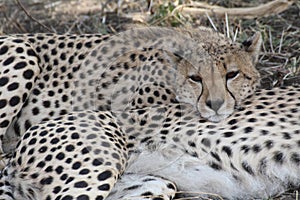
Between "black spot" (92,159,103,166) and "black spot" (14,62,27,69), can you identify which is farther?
"black spot" (14,62,27,69)

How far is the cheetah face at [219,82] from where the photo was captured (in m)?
3.50

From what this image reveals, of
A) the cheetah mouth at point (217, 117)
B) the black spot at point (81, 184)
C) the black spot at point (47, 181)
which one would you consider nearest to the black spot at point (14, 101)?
the black spot at point (47, 181)

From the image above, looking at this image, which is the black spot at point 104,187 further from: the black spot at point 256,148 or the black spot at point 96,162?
the black spot at point 256,148

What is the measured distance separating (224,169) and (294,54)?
1.61 meters

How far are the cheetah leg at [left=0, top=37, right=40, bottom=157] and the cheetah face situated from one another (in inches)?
33.6

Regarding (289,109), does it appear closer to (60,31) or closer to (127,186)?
(127,186)

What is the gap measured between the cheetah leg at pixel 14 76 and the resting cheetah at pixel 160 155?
0.43m

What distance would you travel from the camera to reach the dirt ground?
4.67 m

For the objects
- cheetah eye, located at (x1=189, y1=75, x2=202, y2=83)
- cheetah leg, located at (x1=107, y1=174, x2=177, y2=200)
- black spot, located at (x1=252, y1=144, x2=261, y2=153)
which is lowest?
cheetah leg, located at (x1=107, y1=174, x2=177, y2=200)

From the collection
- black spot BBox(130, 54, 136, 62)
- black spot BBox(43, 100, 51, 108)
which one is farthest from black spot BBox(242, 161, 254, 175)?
black spot BBox(43, 100, 51, 108)

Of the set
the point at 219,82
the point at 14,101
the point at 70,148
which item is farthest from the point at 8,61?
the point at 219,82

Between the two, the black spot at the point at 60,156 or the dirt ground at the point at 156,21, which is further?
the dirt ground at the point at 156,21

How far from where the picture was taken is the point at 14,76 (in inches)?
155

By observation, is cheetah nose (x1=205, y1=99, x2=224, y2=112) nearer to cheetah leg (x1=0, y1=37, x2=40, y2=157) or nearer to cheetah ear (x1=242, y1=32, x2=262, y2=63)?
cheetah ear (x1=242, y1=32, x2=262, y2=63)
